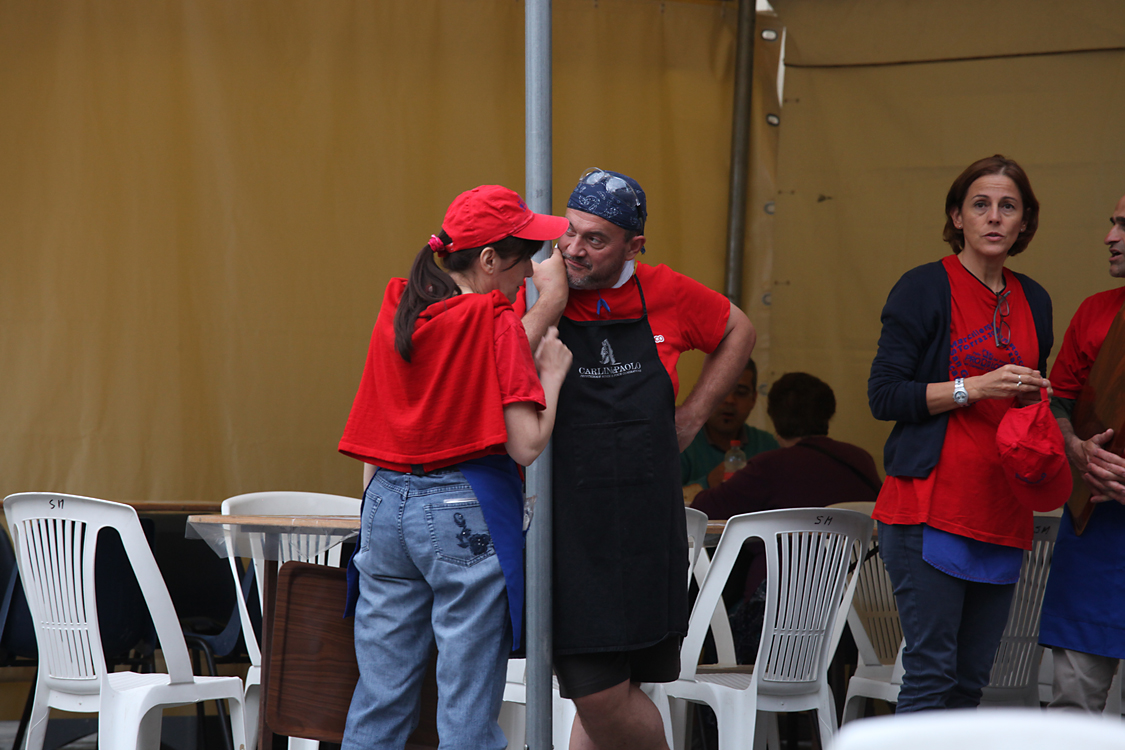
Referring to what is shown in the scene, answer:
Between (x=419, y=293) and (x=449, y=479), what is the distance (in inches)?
12.7

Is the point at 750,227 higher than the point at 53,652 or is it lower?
higher

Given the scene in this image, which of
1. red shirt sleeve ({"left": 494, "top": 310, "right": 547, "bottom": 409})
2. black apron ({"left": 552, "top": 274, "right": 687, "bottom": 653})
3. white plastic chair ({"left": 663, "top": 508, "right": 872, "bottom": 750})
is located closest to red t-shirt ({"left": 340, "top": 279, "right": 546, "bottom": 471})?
red shirt sleeve ({"left": 494, "top": 310, "right": 547, "bottom": 409})

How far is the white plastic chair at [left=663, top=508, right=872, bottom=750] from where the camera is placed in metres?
2.77

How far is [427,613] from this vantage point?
1846 mm

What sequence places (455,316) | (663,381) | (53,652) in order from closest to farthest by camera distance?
(455,316), (663,381), (53,652)

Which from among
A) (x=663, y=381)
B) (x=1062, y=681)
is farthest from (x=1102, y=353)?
(x=663, y=381)

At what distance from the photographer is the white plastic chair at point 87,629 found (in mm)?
2740

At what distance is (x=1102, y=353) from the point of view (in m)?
2.41

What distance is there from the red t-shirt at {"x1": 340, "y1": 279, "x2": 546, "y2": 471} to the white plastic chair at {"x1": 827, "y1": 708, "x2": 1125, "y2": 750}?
1066mm

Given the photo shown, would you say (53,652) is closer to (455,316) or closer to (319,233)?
(455,316)

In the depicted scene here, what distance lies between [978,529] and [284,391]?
10.8 ft

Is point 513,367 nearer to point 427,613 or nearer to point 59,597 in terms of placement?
point 427,613

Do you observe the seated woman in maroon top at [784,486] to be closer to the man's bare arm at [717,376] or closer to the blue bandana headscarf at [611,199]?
the man's bare arm at [717,376]

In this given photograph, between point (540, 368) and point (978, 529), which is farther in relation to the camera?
point (978, 529)
